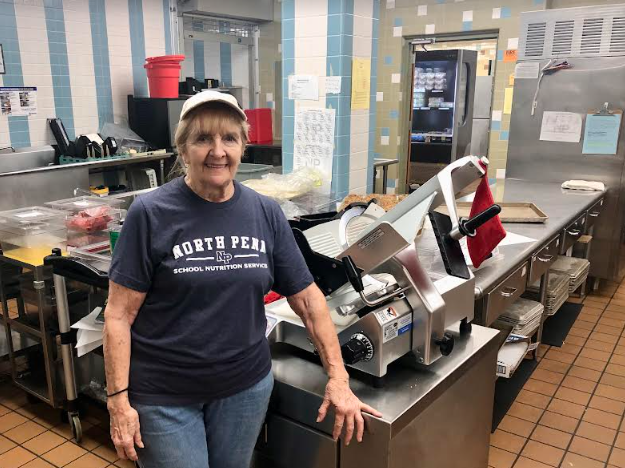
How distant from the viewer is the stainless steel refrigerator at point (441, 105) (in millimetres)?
6660

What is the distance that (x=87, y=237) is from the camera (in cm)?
274

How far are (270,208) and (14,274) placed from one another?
2097 mm

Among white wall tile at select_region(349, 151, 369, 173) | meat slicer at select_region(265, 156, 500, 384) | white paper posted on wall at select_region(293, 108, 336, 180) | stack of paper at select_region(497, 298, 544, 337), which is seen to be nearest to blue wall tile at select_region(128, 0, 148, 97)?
white paper posted on wall at select_region(293, 108, 336, 180)

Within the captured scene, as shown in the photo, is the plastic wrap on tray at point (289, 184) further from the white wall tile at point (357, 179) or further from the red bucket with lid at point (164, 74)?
the red bucket with lid at point (164, 74)

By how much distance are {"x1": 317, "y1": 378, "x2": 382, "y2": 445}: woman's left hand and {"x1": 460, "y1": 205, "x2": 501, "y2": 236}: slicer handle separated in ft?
2.00

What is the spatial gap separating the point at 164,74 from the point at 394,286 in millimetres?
4437

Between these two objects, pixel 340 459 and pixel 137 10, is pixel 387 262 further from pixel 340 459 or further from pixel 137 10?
pixel 137 10

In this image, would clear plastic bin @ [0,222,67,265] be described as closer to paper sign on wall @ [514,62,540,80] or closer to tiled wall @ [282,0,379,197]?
tiled wall @ [282,0,379,197]

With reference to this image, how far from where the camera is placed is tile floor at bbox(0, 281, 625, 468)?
8.41ft

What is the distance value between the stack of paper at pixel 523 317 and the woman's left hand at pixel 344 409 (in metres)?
1.77

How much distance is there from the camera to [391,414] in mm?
1452

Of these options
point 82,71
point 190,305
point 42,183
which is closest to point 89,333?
point 190,305

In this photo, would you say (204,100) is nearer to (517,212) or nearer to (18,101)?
(517,212)

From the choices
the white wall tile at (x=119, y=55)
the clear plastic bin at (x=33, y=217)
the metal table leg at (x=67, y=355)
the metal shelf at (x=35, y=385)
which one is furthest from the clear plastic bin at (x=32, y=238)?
the white wall tile at (x=119, y=55)
